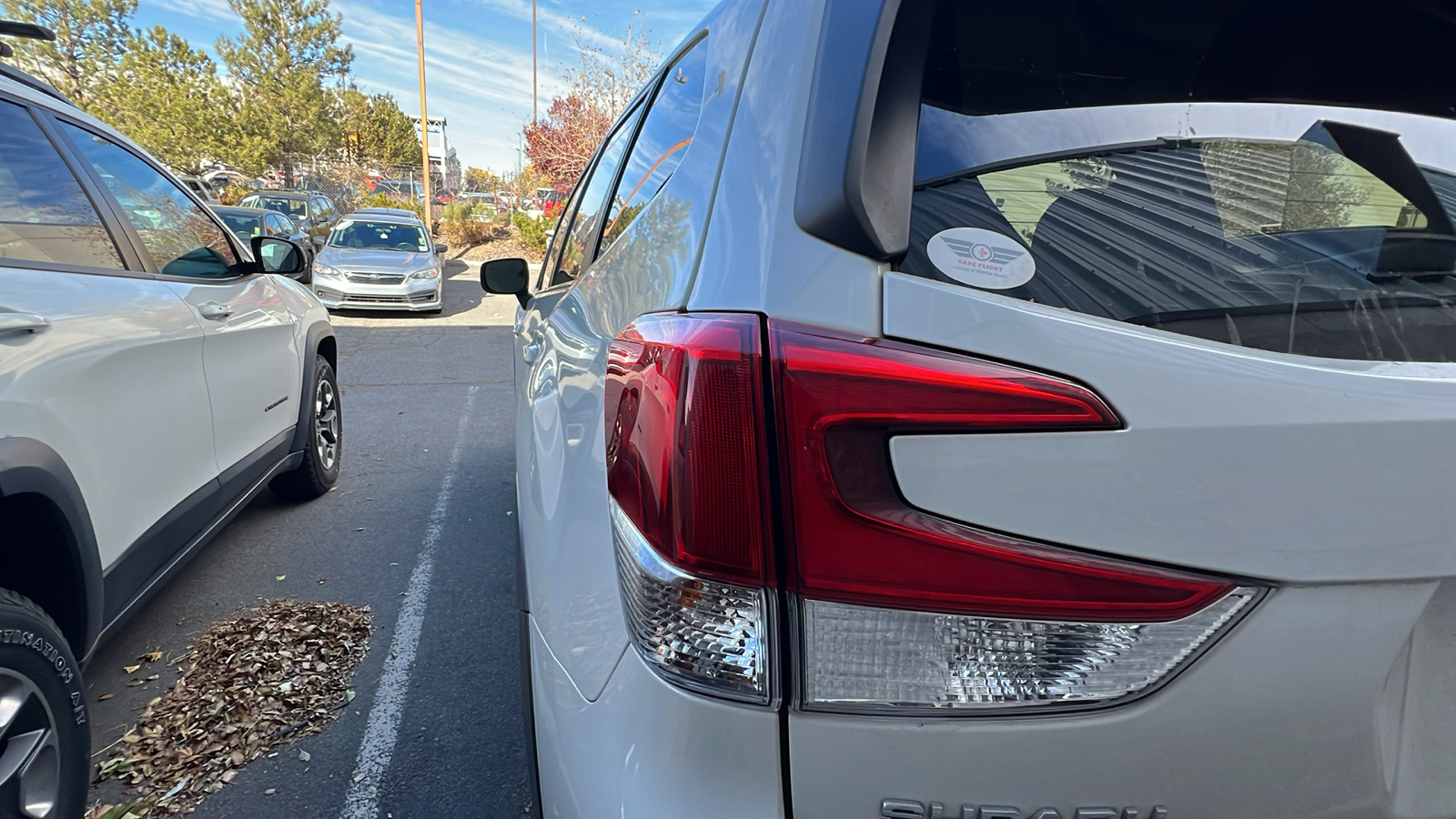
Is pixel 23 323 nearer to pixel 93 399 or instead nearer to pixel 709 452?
pixel 93 399

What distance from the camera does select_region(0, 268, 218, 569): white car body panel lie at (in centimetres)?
192

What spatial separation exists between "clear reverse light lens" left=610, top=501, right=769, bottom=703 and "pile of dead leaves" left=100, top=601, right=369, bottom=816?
6.68 ft

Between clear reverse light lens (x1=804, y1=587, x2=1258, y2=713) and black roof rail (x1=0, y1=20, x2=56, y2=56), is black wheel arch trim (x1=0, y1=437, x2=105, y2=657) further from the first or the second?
clear reverse light lens (x1=804, y1=587, x2=1258, y2=713)

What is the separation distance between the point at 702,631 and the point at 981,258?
0.57 m

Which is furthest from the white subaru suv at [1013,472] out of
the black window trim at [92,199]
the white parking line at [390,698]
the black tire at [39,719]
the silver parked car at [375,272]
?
the silver parked car at [375,272]

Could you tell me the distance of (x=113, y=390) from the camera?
89.7 inches

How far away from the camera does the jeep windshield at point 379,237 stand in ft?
43.3

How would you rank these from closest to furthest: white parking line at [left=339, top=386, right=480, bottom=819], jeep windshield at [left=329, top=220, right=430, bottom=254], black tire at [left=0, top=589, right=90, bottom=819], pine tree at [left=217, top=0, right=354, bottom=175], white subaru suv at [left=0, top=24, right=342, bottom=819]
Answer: black tire at [left=0, top=589, right=90, bottom=819] → white subaru suv at [left=0, top=24, right=342, bottom=819] → white parking line at [left=339, top=386, right=480, bottom=819] → jeep windshield at [left=329, top=220, right=430, bottom=254] → pine tree at [left=217, top=0, right=354, bottom=175]

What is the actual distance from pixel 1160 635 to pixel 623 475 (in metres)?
Answer: 0.69

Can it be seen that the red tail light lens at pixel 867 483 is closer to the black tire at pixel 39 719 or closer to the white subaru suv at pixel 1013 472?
the white subaru suv at pixel 1013 472

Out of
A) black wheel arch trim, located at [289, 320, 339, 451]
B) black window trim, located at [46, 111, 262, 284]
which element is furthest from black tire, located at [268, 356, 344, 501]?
black window trim, located at [46, 111, 262, 284]

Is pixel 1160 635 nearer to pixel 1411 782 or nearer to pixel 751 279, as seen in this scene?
pixel 1411 782

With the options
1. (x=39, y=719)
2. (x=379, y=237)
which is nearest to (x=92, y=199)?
(x=39, y=719)

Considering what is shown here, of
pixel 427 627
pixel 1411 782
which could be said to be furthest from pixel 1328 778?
pixel 427 627
